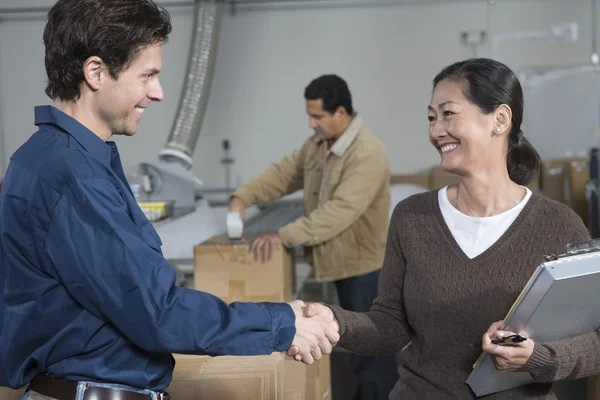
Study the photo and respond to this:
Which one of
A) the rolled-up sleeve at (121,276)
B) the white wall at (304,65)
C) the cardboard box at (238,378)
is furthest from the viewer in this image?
the white wall at (304,65)

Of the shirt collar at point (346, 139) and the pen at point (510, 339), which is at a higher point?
the shirt collar at point (346, 139)

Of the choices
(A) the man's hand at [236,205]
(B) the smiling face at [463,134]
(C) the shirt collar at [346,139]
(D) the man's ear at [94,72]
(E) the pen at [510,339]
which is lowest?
(A) the man's hand at [236,205]

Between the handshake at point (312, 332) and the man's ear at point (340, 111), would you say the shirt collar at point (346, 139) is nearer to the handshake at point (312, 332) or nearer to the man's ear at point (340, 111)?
the man's ear at point (340, 111)

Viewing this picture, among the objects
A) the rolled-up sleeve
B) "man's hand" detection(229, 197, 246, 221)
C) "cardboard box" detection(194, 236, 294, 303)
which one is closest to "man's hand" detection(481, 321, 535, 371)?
the rolled-up sleeve

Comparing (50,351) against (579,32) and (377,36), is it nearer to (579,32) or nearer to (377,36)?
(377,36)

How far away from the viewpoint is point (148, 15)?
121cm

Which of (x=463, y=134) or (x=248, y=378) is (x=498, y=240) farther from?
(x=248, y=378)

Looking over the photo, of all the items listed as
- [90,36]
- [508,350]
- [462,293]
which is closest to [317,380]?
[462,293]

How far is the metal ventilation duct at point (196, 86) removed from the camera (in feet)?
15.4

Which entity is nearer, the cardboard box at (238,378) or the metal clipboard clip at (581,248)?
the metal clipboard clip at (581,248)

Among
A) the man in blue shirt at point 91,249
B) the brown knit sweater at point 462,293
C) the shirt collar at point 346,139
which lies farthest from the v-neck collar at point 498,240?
the shirt collar at point 346,139

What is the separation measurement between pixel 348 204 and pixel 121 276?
1752mm

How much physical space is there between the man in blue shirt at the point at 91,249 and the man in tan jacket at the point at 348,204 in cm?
157

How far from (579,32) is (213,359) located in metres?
4.92
